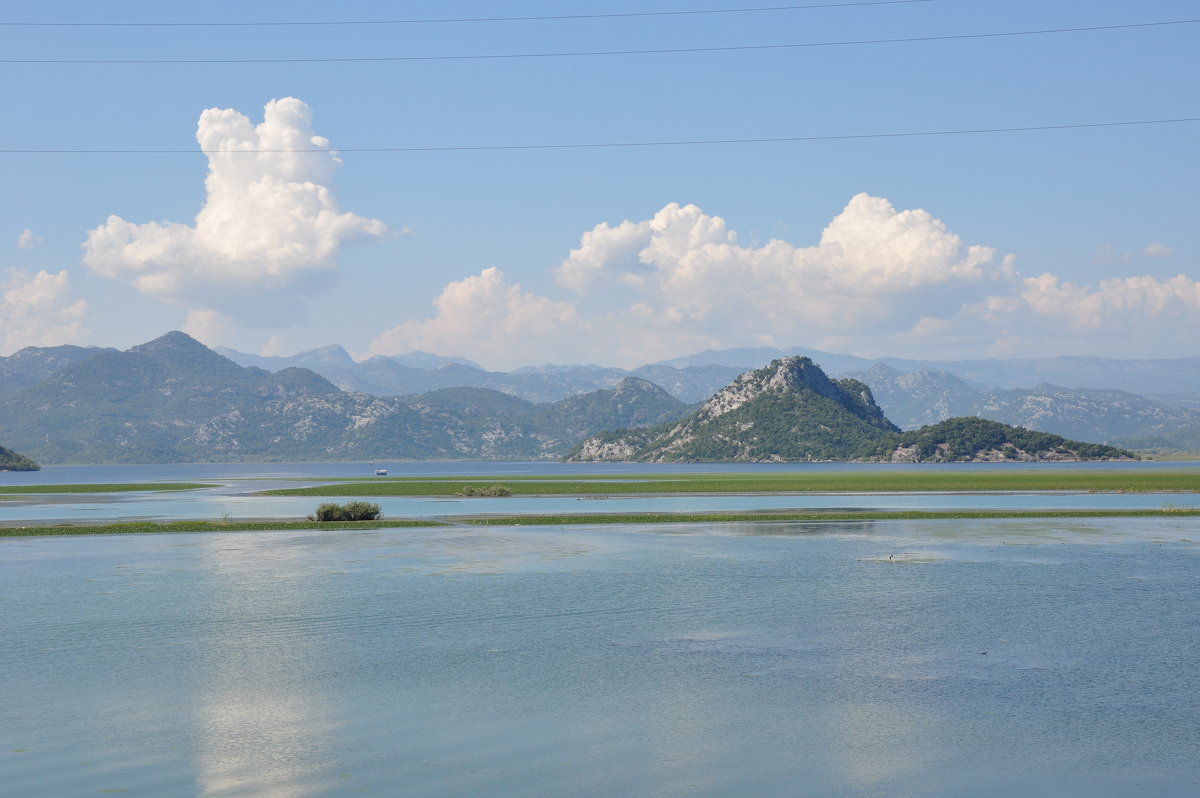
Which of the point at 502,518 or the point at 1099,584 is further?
the point at 502,518

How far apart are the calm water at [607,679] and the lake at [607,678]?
0.11 metres

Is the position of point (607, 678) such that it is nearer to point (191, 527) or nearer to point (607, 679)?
point (607, 679)

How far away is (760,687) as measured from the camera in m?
24.8

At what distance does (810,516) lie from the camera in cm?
8275

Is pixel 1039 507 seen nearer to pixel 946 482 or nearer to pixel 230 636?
pixel 946 482

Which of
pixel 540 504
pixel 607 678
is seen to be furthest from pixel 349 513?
pixel 607 678

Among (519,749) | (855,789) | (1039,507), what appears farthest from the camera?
(1039,507)

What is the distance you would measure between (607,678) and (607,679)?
109mm

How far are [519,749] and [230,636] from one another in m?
16.1

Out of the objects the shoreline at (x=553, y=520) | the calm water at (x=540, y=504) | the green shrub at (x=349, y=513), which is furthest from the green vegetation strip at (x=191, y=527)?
the calm water at (x=540, y=504)

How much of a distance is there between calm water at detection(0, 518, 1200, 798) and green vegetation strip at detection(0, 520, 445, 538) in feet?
82.3

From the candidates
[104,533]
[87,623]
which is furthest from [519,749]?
[104,533]

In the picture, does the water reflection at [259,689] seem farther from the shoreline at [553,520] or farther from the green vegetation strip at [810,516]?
the green vegetation strip at [810,516]

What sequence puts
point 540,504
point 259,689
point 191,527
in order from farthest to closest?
point 540,504
point 191,527
point 259,689
